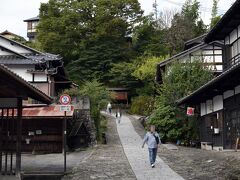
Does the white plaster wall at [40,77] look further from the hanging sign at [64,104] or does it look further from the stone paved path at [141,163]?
the hanging sign at [64,104]

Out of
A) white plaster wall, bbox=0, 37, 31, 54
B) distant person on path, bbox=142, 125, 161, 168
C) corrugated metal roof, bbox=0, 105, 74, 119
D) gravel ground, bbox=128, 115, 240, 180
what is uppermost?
white plaster wall, bbox=0, 37, 31, 54

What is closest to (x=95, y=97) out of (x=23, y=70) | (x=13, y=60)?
(x=23, y=70)

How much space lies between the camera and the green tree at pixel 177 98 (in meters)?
28.8

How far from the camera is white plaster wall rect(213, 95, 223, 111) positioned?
23.5 meters

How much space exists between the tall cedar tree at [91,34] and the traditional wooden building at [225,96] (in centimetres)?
3169

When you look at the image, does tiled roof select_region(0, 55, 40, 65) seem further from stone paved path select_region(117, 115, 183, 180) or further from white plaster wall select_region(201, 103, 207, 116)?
white plaster wall select_region(201, 103, 207, 116)

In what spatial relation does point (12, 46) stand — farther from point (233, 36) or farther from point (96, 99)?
point (233, 36)

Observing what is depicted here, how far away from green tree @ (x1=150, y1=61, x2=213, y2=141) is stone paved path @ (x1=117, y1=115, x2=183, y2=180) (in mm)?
2322

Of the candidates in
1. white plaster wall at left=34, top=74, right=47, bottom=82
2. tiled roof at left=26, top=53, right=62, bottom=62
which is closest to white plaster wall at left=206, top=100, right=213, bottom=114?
tiled roof at left=26, top=53, right=62, bottom=62

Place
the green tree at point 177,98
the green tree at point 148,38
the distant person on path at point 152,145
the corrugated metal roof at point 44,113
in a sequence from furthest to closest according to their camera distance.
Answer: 1. the green tree at point 148,38
2. the green tree at point 177,98
3. the corrugated metal roof at point 44,113
4. the distant person on path at point 152,145

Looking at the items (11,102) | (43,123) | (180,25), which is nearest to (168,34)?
(180,25)

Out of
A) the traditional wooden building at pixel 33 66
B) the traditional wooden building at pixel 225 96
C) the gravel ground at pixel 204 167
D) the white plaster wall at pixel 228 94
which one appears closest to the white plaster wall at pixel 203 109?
the traditional wooden building at pixel 225 96

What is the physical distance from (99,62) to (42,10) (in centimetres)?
1274

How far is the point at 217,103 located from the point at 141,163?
851 centimetres
